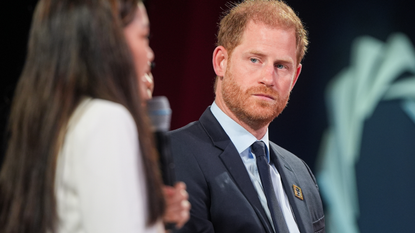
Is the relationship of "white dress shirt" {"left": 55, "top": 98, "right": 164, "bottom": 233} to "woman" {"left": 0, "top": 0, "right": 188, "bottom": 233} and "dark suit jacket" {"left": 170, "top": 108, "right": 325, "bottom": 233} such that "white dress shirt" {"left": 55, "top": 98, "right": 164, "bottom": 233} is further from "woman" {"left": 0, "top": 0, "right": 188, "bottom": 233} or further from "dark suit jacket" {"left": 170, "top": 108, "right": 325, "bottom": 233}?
"dark suit jacket" {"left": 170, "top": 108, "right": 325, "bottom": 233}

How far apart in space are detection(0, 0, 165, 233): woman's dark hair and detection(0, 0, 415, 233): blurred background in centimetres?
193

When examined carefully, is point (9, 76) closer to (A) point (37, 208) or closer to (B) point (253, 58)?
(A) point (37, 208)

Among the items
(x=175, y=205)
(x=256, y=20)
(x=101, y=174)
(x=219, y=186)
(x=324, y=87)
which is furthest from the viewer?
(x=324, y=87)

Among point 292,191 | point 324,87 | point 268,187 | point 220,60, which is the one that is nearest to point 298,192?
point 292,191

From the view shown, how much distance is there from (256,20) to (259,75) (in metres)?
0.27

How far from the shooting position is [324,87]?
3295 mm

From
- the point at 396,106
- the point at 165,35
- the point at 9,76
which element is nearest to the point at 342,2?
the point at 396,106

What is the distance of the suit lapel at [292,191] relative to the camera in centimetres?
183

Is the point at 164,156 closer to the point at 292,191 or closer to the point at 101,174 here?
the point at 101,174

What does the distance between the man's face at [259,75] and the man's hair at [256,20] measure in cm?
3

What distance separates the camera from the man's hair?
202 centimetres

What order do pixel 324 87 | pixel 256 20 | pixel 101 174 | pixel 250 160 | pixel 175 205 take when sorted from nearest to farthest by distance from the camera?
1. pixel 101 174
2. pixel 175 205
3. pixel 250 160
4. pixel 256 20
5. pixel 324 87

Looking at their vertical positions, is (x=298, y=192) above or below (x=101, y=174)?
below

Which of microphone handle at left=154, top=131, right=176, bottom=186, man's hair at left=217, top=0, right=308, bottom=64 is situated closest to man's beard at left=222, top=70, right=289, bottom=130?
man's hair at left=217, top=0, right=308, bottom=64
